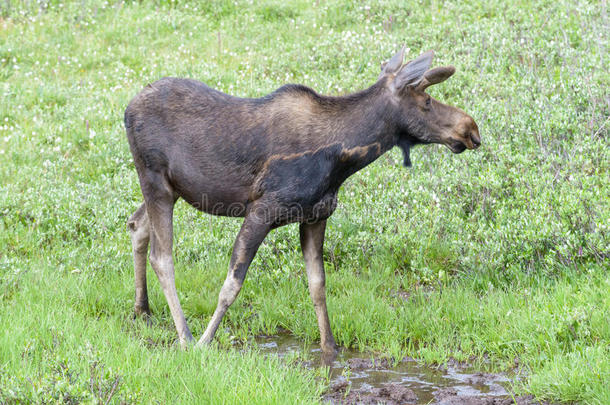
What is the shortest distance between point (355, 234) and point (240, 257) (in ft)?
8.33

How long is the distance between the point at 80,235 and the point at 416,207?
153 inches

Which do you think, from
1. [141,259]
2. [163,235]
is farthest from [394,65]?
[141,259]

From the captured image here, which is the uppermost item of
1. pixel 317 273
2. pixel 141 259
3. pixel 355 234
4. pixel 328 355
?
pixel 355 234

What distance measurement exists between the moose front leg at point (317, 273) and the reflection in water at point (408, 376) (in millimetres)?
144

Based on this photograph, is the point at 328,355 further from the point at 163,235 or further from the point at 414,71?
the point at 414,71

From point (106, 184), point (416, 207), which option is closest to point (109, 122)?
point (106, 184)

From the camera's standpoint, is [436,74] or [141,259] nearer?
[436,74]

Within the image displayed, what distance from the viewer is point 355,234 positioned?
866cm

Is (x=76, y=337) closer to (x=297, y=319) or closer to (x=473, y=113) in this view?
(x=297, y=319)

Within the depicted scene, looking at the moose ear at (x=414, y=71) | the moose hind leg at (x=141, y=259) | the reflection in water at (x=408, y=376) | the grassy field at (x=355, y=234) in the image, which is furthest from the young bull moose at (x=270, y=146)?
the grassy field at (x=355, y=234)

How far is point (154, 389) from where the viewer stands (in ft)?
17.1

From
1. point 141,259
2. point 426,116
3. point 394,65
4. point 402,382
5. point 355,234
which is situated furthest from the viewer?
point 355,234

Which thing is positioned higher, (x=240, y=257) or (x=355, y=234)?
(x=355, y=234)

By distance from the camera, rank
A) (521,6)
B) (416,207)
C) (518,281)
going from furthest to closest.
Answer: (521,6) → (416,207) → (518,281)
